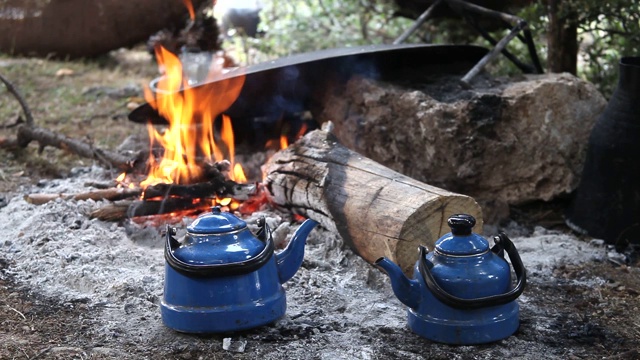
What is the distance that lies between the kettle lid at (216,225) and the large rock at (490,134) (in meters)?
1.71

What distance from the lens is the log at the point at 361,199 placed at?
11.0 feet

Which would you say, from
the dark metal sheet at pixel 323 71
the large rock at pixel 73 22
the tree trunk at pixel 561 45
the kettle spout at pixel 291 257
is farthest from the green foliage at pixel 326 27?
the kettle spout at pixel 291 257

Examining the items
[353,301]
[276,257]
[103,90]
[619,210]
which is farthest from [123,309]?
[103,90]

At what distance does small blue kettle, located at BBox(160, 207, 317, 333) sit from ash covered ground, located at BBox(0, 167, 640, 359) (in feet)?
0.24

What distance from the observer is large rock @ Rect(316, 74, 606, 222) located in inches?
172

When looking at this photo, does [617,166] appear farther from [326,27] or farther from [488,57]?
[326,27]

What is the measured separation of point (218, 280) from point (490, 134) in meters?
2.08

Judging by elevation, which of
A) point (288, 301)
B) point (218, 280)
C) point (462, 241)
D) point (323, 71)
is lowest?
point (288, 301)

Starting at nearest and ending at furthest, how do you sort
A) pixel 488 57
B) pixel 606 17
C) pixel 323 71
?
pixel 488 57
pixel 323 71
pixel 606 17

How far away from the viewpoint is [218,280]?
2.90 m

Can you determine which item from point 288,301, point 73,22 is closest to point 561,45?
point 288,301

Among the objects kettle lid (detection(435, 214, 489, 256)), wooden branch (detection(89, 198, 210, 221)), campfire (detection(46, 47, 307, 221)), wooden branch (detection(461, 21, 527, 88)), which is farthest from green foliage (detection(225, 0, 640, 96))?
→ kettle lid (detection(435, 214, 489, 256))

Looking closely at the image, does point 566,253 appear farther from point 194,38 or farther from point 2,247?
point 194,38

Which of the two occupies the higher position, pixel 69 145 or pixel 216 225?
pixel 216 225
